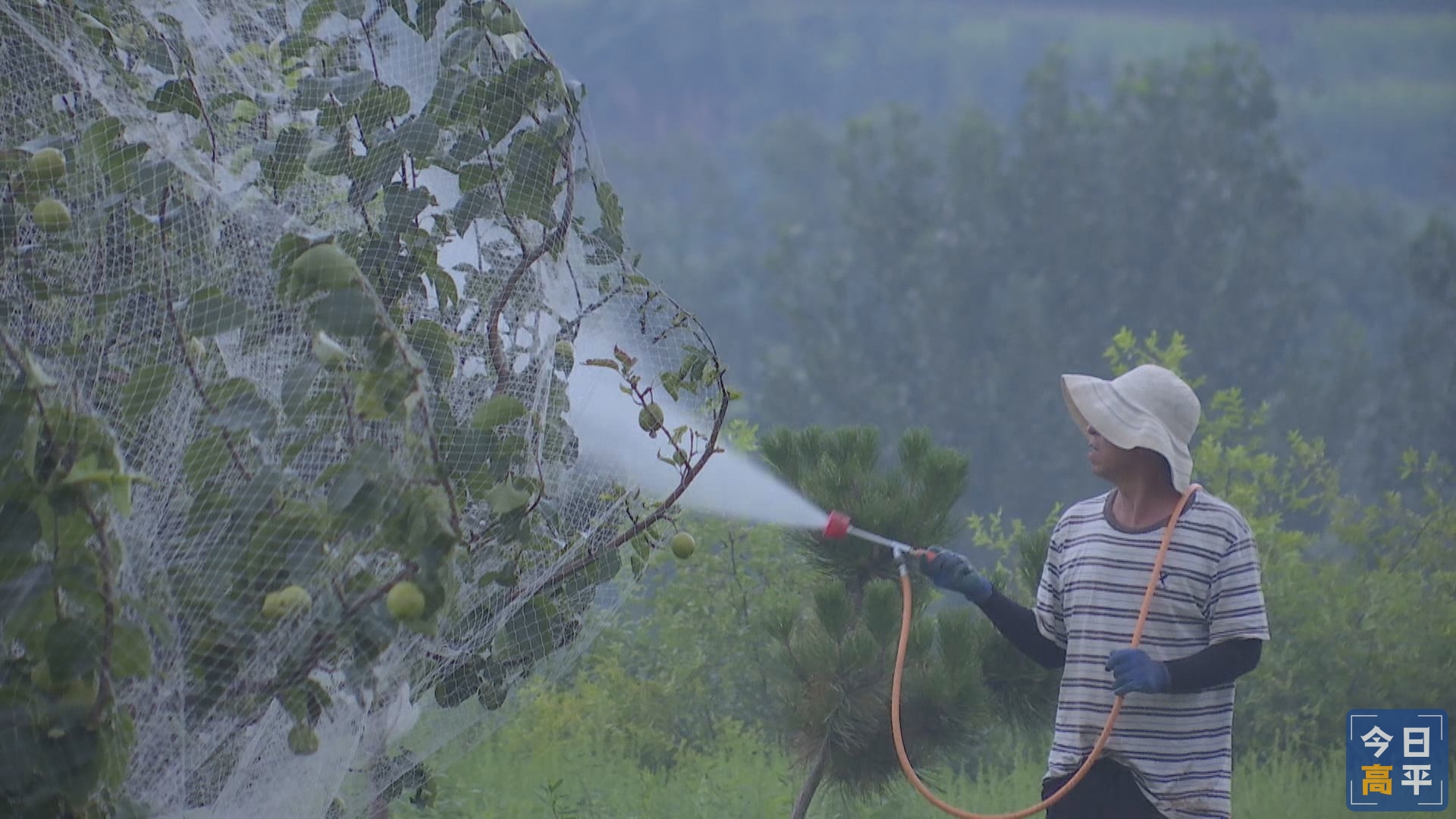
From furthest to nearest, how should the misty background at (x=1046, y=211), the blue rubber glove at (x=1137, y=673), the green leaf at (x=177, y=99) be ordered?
1. the misty background at (x=1046, y=211)
2. the blue rubber glove at (x=1137, y=673)
3. the green leaf at (x=177, y=99)

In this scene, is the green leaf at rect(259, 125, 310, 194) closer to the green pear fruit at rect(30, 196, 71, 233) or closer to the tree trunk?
the green pear fruit at rect(30, 196, 71, 233)

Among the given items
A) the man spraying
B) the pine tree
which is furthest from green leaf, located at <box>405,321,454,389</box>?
the pine tree

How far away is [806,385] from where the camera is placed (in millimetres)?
11211

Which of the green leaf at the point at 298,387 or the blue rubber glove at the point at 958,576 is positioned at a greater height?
the blue rubber glove at the point at 958,576

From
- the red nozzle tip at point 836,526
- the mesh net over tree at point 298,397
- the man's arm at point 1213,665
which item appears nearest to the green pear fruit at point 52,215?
the mesh net over tree at point 298,397

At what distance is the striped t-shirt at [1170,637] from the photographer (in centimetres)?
197

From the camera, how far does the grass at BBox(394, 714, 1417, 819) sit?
10.0ft

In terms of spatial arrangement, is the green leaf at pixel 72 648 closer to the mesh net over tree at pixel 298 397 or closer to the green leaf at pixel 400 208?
the mesh net over tree at pixel 298 397

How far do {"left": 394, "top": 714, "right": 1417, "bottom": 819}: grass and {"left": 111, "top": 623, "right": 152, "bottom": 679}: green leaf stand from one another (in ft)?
6.18

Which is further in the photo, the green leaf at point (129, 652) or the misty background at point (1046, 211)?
the misty background at point (1046, 211)

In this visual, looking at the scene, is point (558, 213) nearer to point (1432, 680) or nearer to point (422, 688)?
point (422, 688)

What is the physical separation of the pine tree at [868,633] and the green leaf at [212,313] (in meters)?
1.43

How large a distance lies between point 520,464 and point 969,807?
7.01 feet

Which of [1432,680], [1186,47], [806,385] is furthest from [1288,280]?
[1432,680]
